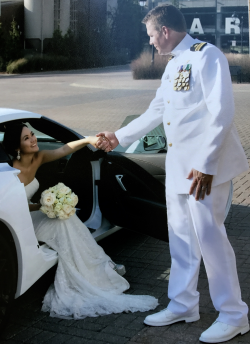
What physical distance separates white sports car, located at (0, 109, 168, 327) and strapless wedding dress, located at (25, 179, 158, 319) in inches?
4.8

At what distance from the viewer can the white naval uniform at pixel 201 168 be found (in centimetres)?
283

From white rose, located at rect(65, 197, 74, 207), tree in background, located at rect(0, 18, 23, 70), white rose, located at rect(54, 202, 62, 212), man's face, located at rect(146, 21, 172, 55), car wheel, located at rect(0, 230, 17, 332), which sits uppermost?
tree in background, located at rect(0, 18, 23, 70)

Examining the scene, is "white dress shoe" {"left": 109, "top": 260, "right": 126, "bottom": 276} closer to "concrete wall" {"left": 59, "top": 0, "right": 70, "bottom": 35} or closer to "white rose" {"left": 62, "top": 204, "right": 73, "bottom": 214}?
"white rose" {"left": 62, "top": 204, "right": 73, "bottom": 214}

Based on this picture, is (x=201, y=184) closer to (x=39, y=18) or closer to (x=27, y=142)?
(x=27, y=142)

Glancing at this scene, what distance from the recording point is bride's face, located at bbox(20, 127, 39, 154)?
3.75 metres

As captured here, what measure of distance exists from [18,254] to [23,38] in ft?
57.1

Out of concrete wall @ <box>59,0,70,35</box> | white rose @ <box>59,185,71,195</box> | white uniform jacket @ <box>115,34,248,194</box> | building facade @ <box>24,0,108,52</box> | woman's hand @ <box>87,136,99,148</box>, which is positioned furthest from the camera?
building facade @ <box>24,0,108,52</box>

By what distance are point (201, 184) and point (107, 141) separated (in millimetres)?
953

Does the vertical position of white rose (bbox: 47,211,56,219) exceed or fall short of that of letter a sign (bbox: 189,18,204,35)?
it falls short

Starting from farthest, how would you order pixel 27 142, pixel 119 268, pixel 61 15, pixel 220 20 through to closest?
pixel 61 15, pixel 220 20, pixel 119 268, pixel 27 142

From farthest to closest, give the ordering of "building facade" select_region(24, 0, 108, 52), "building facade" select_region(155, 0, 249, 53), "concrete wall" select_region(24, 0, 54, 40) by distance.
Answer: "concrete wall" select_region(24, 0, 54, 40) → "building facade" select_region(24, 0, 108, 52) → "building facade" select_region(155, 0, 249, 53)

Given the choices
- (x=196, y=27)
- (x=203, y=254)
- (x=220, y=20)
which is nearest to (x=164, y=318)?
(x=203, y=254)

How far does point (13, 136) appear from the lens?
12.2 feet

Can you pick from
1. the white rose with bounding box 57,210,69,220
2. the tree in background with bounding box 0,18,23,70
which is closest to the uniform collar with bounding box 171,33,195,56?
the white rose with bounding box 57,210,69,220
